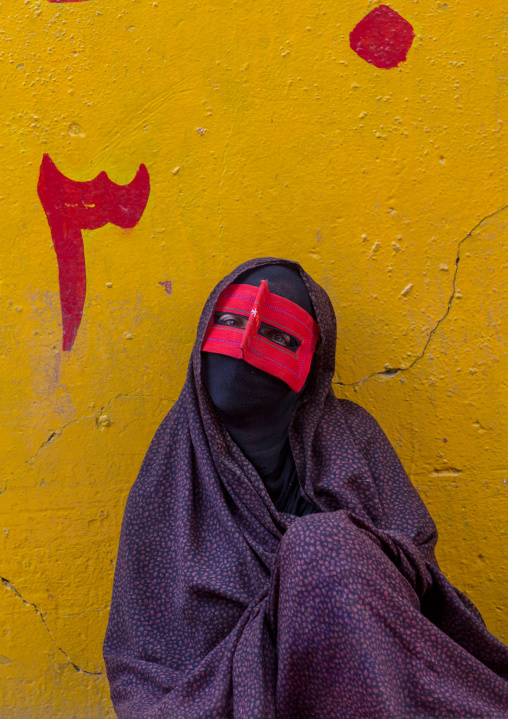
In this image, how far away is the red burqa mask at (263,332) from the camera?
150 centimetres

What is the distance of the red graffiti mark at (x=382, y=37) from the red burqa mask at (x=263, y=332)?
93 cm

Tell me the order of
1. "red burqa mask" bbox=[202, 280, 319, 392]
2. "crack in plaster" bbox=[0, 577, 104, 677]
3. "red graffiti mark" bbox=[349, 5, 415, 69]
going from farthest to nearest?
"crack in plaster" bbox=[0, 577, 104, 677]
"red graffiti mark" bbox=[349, 5, 415, 69]
"red burqa mask" bbox=[202, 280, 319, 392]

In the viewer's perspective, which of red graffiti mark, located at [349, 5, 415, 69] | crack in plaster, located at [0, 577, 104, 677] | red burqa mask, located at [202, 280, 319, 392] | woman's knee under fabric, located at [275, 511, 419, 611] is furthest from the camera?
crack in plaster, located at [0, 577, 104, 677]

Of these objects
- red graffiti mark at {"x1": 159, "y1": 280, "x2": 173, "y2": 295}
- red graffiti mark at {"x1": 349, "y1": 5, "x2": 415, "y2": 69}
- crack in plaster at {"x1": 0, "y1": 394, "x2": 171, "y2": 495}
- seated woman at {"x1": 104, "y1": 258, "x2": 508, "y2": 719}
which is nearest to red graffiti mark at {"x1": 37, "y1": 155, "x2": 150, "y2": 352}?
red graffiti mark at {"x1": 159, "y1": 280, "x2": 173, "y2": 295}

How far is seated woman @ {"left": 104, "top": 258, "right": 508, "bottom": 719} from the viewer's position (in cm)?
119

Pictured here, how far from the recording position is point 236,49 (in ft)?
6.26

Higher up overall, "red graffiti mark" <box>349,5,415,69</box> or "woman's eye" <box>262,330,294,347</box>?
"red graffiti mark" <box>349,5,415,69</box>

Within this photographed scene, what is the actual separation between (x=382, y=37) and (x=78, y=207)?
1123 mm

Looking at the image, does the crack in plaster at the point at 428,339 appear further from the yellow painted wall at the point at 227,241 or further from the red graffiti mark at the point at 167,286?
the red graffiti mark at the point at 167,286

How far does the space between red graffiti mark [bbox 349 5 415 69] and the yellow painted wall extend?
0.03m

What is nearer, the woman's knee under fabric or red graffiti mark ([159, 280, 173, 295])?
the woman's knee under fabric

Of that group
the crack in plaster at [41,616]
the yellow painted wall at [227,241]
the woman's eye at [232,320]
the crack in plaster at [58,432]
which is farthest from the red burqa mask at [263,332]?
the crack in plaster at [41,616]

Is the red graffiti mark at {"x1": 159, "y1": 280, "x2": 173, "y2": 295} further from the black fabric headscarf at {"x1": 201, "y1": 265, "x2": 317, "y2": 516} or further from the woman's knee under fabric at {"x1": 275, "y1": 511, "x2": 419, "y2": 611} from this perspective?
the woman's knee under fabric at {"x1": 275, "y1": 511, "x2": 419, "y2": 611}

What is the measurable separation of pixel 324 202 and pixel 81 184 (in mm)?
798
